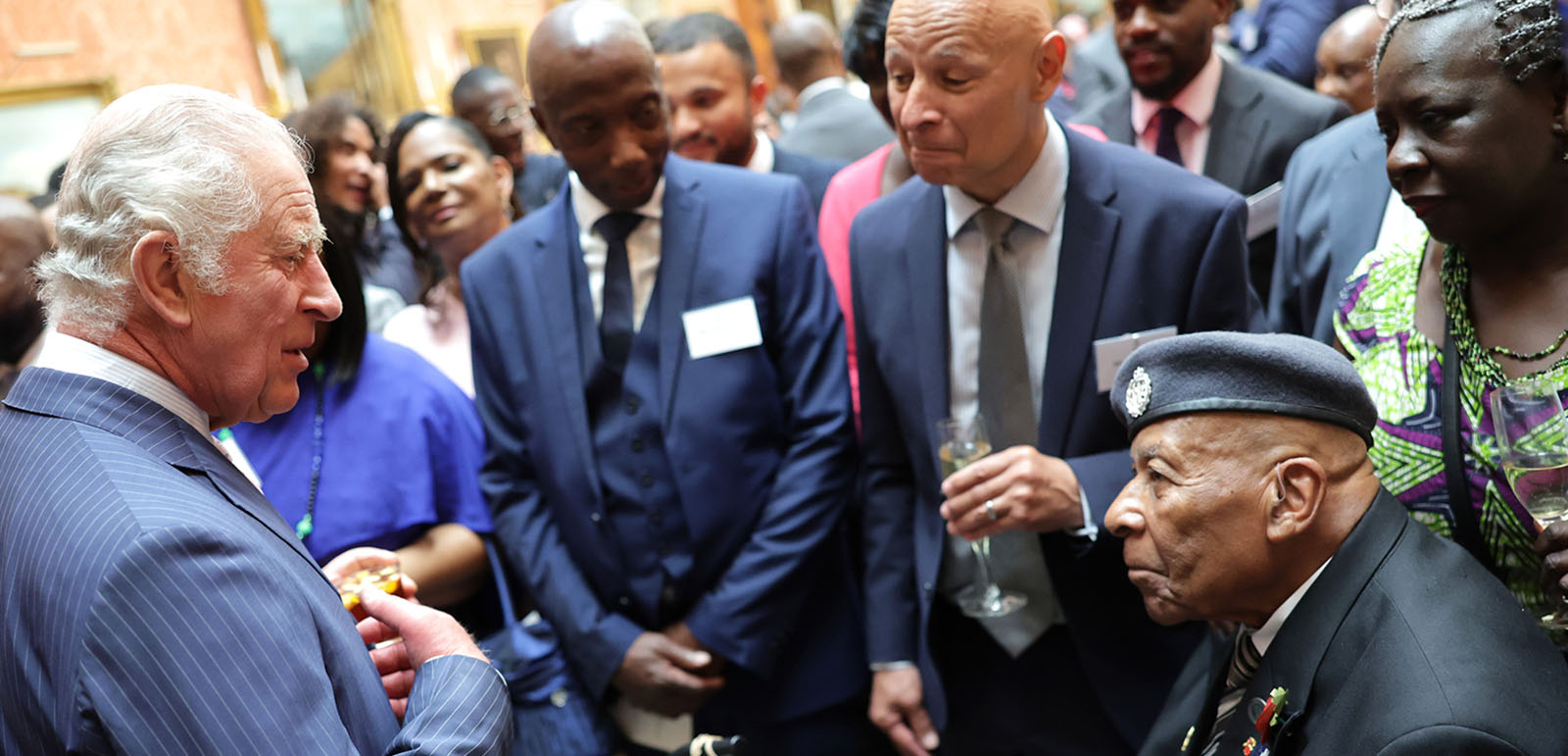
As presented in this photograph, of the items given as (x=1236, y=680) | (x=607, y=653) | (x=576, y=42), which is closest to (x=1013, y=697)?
(x=1236, y=680)

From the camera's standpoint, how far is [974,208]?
102 inches

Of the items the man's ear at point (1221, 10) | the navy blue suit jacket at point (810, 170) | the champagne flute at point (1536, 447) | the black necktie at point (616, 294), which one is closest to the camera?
the champagne flute at point (1536, 447)

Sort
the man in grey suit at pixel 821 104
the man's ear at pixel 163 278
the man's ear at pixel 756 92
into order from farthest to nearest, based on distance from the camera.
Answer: the man in grey suit at pixel 821 104 < the man's ear at pixel 756 92 < the man's ear at pixel 163 278

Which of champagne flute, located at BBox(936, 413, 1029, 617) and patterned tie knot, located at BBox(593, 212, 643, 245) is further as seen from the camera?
patterned tie knot, located at BBox(593, 212, 643, 245)

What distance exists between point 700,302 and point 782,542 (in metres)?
0.59

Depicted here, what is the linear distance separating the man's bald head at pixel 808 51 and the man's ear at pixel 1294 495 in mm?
4498

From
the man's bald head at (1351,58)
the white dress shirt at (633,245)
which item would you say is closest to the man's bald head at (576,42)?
the white dress shirt at (633,245)

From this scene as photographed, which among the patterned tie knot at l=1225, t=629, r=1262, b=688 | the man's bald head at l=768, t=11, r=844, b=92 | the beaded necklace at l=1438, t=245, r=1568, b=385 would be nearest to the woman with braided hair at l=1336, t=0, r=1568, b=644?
the beaded necklace at l=1438, t=245, r=1568, b=385

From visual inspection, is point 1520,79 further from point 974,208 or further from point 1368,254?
point 974,208

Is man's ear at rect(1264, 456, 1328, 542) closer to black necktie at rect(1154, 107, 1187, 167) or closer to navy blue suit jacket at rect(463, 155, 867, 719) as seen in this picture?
navy blue suit jacket at rect(463, 155, 867, 719)

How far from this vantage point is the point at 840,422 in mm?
2883

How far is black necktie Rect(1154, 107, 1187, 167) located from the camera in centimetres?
373

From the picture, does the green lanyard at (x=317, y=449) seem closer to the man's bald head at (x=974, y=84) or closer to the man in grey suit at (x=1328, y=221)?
the man's bald head at (x=974, y=84)

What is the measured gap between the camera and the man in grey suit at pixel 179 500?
143 cm
